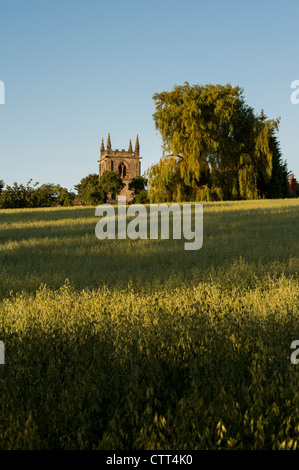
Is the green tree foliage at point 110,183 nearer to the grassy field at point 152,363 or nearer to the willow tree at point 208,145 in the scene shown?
the willow tree at point 208,145

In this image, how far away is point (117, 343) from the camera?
12.5 feet

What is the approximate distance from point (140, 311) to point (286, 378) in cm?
201

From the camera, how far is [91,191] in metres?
106

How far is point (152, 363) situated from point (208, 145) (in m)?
35.2

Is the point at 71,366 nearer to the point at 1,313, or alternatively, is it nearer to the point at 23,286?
the point at 1,313

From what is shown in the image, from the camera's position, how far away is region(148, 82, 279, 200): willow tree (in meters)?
37.6

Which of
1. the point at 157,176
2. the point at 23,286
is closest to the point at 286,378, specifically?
the point at 23,286

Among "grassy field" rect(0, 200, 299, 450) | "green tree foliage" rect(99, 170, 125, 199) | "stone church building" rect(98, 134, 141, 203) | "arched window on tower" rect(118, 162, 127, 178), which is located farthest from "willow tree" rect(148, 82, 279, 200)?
"arched window on tower" rect(118, 162, 127, 178)

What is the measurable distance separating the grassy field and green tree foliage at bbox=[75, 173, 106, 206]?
96.5 m

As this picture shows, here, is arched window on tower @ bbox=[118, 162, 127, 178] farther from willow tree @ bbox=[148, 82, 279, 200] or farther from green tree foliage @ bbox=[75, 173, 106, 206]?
willow tree @ bbox=[148, 82, 279, 200]

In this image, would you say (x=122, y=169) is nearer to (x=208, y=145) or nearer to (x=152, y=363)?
(x=208, y=145)

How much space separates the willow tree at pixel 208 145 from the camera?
37.6 m

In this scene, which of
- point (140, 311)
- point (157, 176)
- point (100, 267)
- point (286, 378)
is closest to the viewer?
point (286, 378)
